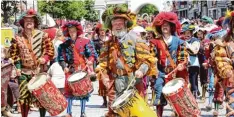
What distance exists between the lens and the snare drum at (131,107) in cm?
612

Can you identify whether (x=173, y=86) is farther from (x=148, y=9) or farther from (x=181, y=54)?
(x=148, y=9)

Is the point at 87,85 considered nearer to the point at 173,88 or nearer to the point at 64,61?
the point at 64,61

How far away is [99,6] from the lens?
99.9 metres

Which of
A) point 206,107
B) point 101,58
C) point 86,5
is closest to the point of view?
point 101,58

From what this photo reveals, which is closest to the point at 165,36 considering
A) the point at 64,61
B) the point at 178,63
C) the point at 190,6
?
the point at 178,63

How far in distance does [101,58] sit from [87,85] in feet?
7.05

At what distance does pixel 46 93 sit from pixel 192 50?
3948 millimetres

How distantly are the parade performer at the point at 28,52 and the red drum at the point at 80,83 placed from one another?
0.69 meters

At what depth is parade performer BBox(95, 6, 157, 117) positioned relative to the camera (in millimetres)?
6945

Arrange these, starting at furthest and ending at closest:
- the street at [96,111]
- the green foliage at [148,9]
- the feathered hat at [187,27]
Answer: the green foliage at [148,9]
the feathered hat at [187,27]
the street at [96,111]

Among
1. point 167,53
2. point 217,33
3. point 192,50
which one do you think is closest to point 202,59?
point 192,50

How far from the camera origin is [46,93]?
7996mm

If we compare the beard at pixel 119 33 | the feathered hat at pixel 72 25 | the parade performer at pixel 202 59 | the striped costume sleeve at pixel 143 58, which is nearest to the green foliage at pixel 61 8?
the parade performer at pixel 202 59

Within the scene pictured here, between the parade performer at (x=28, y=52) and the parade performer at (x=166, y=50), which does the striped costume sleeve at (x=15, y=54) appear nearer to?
the parade performer at (x=28, y=52)
